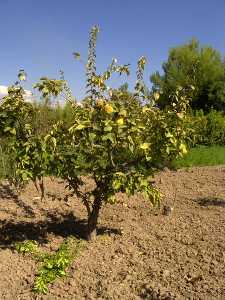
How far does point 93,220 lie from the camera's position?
187 inches

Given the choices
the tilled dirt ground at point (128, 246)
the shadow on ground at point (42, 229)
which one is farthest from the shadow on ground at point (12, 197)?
the shadow on ground at point (42, 229)

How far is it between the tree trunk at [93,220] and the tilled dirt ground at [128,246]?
0.10 m

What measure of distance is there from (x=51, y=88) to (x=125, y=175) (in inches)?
39.3

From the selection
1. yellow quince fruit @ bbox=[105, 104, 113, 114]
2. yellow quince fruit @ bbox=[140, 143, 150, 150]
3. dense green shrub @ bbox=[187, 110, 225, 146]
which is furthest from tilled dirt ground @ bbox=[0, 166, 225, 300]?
dense green shrub @ bbox=[187, 110, 225, 146]

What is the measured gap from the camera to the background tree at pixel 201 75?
21277 mm

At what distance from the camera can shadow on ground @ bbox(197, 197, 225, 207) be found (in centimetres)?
612

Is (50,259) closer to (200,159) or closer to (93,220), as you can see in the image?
(93,220)

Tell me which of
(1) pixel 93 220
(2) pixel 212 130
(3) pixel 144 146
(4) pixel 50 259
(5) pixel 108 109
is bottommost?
(4) pixel 50 259

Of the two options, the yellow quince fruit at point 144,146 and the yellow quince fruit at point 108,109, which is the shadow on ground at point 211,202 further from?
the yellow quince fruit at point 108,109

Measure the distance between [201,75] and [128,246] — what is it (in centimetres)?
1718

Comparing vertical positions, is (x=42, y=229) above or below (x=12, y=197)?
below

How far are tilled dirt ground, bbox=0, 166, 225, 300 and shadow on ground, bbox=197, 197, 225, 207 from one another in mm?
13

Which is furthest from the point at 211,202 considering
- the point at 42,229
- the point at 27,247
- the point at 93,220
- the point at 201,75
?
the point at 201,75

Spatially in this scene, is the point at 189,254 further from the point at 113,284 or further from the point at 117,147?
the point at 117,147
